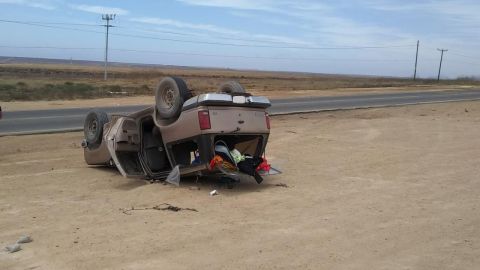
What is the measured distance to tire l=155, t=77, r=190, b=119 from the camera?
802 centimetres

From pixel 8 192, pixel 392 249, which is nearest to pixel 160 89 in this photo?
pixel 8 192

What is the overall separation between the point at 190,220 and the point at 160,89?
287cm

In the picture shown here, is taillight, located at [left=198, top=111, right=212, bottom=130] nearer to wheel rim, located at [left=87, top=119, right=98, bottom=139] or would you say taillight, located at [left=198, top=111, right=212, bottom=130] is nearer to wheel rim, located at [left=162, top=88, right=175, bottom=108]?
wheel rim, located at [left=162, top=88, right=175, bottom=108]

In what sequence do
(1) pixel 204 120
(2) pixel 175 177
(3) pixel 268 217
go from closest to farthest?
(3) pixel 268 217 < (1) pixel 204 120 < (2) pixel 175 177

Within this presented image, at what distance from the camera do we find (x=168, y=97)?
27.5 feet

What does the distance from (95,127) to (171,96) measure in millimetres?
2452

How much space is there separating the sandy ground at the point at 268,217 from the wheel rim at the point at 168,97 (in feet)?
3.90

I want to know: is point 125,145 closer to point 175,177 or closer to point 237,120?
point 175,177

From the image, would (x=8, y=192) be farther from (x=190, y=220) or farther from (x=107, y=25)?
(x=107, y=25)

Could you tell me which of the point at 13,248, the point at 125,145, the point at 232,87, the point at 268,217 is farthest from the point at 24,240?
the point at 232,87

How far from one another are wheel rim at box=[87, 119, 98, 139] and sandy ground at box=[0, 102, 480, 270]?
0.65m

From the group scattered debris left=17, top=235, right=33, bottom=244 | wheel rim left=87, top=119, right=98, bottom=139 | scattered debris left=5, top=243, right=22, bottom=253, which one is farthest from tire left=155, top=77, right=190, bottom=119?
scattered debris left=5, top=243, right=22, bottom=253

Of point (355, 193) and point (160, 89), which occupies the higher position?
point (160, 89)

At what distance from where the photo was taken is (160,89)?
27.7 ft
